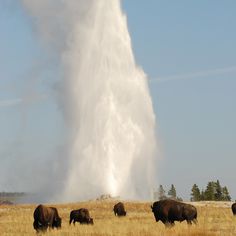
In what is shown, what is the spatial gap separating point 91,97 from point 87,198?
761 inches

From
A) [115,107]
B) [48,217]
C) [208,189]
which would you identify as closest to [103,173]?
[115,107]

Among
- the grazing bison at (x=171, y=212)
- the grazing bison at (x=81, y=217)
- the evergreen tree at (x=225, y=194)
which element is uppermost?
the evergreen tree at (x=225, y=194)

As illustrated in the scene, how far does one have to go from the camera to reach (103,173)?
303 ft

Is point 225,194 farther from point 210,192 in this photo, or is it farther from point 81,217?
point 81,217

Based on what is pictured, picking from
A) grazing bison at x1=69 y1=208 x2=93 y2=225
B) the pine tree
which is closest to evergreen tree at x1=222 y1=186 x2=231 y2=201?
the pine tree

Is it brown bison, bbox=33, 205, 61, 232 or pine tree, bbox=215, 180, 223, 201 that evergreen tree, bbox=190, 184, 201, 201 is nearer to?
pine tree, bbox=215, 180, 223, 201

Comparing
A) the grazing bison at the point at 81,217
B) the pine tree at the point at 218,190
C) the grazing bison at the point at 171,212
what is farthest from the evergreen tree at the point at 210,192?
the grazing bison at the point at 171,212

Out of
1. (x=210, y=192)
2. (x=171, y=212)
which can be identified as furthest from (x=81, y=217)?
(x=210, y=192)

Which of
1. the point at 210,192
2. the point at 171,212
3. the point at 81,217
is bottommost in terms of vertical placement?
the point at 171,212

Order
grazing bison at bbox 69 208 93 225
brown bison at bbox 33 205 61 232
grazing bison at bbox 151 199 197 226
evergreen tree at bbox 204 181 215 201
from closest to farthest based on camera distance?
brown bison at bbox 33 205 61 232, grazing bison at bbox 151 199 197 226, grazing bison at bbox 69 208 93 225, evergreen tree at bbox 204 181 215 201

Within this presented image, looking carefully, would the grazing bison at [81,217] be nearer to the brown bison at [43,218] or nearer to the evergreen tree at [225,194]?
the brown bison at [43,218]

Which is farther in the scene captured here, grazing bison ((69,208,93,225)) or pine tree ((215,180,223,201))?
pine tree ((215,180,223,201))

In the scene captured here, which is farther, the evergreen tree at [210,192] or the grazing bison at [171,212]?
the evergreen tree at [210,192]

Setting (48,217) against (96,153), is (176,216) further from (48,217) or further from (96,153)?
(96,153)
